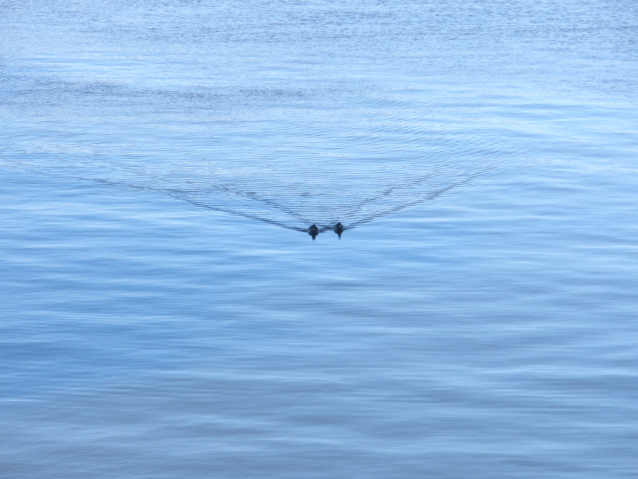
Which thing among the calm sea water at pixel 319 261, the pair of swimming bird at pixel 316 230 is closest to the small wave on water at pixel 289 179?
the calm sea water at pixel 319 261

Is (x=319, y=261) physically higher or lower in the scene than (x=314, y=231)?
lower

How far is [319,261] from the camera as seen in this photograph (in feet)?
55.3

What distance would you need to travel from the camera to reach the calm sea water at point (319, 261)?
11.5 metres

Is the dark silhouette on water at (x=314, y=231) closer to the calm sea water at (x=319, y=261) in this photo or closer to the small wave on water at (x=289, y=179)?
the calm sea water at (x=319, y=261)

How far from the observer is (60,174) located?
69.8ft

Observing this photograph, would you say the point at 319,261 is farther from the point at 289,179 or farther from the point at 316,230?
the point at 289,179

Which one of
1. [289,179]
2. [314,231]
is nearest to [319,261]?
[314,231]

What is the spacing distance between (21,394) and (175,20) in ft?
88.9

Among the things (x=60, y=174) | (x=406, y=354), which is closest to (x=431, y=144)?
(x=60, y=174)

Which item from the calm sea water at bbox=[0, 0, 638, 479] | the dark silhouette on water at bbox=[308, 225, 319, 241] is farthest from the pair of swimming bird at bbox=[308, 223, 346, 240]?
the calm sea water at bbox=[0, 0, 638, 479]

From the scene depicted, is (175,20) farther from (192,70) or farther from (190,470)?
(190,470)

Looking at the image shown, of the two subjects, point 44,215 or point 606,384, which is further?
point 44,215

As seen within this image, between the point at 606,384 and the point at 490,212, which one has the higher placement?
the point at 490,212

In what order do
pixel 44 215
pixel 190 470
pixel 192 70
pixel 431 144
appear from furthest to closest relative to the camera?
1. pixel 192 70
2. pixel 431 144
3. pixel 44 215
4. pixel 190 470
